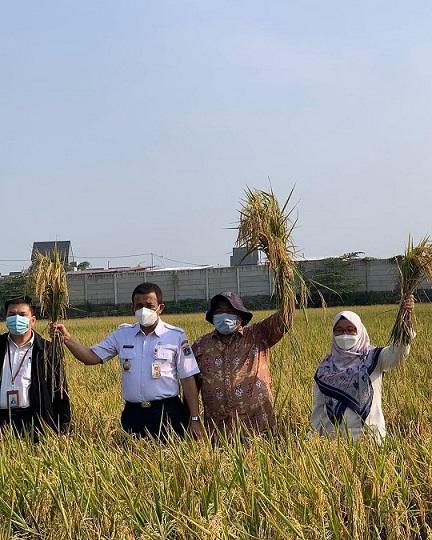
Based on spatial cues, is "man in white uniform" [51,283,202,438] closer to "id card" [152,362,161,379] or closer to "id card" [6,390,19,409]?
"id card" [152,362,161,379]

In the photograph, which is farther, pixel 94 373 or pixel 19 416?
pixel 94 373

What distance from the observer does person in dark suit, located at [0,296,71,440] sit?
437 centimetres

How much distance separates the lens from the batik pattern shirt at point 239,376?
4293 mm

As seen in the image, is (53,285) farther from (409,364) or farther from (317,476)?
(409,364)

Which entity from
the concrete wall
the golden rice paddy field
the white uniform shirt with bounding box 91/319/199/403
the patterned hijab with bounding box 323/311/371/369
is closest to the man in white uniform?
the white uniform shirt with bounding box 91/319/199/403

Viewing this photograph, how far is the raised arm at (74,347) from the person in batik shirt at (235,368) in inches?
25.9

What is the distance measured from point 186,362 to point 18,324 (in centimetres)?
106

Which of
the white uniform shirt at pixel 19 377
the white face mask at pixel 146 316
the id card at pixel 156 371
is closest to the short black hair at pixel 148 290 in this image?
the white face mask at pixel 146 316

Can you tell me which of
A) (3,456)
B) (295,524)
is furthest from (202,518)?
(3,456)

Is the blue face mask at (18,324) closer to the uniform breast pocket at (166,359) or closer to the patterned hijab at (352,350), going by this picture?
the uniform breast pocket at (166,359)

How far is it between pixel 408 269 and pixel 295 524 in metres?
1.89

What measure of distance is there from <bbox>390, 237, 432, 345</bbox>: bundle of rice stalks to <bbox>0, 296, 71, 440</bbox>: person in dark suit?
204 cm

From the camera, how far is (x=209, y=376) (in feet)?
14.3

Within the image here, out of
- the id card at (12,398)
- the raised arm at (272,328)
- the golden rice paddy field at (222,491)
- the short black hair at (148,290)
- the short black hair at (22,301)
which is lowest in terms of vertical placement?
the golden rice paddy field at (222,491)
